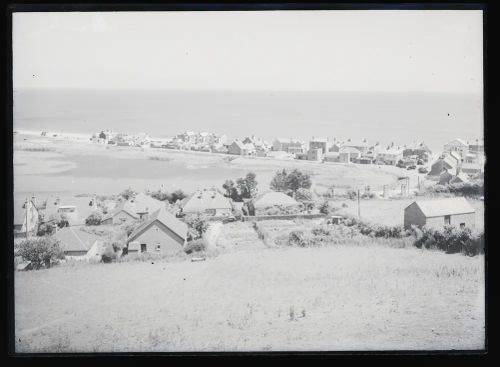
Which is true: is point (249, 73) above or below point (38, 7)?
below

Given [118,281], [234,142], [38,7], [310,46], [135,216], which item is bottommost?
[118,281]

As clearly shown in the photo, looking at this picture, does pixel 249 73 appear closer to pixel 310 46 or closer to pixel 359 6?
pixel 310 46

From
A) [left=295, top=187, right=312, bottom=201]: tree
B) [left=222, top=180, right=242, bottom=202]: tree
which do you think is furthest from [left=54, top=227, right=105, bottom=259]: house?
[left=295, top=187, right=312, bottom=201]: tree

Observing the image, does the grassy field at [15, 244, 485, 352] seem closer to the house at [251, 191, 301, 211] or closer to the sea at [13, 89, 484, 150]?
the house at [251, 191, 301, 211]

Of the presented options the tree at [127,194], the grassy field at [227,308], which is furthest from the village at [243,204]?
the grassy field at [227,308]

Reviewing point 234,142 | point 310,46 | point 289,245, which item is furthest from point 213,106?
point 289,245

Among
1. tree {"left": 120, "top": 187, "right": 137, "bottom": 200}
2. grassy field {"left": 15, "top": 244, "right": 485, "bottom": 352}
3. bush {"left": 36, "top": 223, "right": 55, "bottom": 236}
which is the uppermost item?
tree {"left": 120, "top": 187, "right": 137, "bottom": 200}
